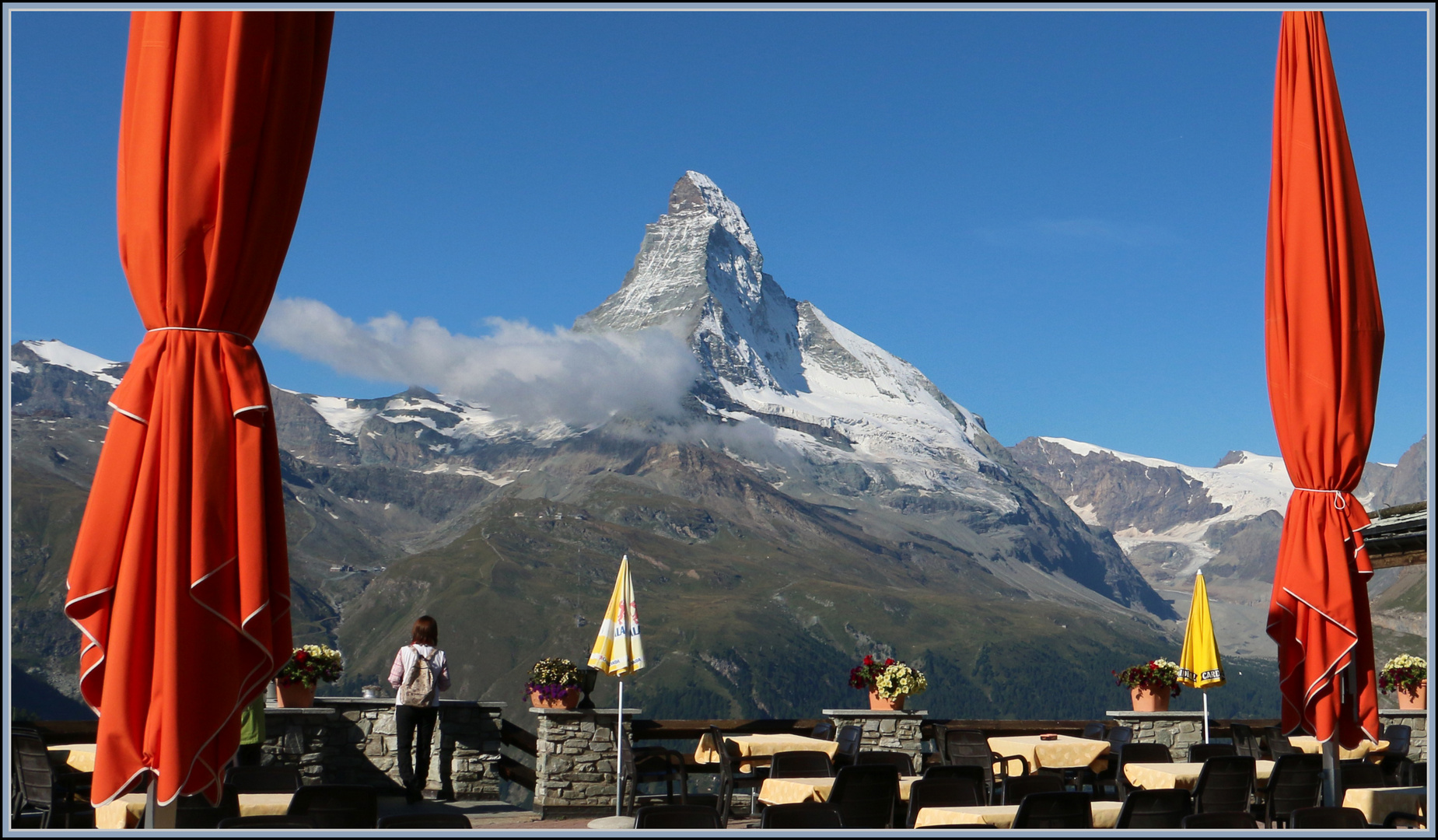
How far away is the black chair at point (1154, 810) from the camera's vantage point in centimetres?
572

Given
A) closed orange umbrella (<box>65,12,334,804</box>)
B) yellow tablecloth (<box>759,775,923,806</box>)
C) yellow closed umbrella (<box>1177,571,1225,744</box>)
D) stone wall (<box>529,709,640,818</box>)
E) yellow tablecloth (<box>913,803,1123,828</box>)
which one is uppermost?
closed orange umbrella (<box>65,12,334,804</box>)

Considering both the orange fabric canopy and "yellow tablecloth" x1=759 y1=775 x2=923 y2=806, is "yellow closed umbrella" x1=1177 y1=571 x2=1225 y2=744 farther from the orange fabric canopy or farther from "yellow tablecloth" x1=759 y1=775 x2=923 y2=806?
the orange fabric canopy

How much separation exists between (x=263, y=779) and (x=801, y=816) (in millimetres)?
3609

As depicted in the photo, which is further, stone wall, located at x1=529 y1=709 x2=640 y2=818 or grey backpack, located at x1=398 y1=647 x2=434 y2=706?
stone wall, located at x1=529 y1=709 x2=640 y2=818

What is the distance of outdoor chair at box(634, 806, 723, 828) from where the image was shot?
16.1ft

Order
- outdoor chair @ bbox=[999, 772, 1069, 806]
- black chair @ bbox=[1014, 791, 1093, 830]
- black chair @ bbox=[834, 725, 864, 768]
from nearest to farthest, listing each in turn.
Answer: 1. black chair @ bbox=[1014, 791, 1093, 830]
2. outdoor chair @ bbox=[999, 772, 1069, 806]
3. black chair @ bbox=[834, 725, 864, 768]

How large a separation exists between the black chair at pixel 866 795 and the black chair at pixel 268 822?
123 inches

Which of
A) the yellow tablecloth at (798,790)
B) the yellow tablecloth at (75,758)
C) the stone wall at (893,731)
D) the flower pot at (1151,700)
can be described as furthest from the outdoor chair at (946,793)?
the flower pot at (1151,700)

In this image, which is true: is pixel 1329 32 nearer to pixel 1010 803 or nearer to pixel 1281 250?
pixel 1281 250

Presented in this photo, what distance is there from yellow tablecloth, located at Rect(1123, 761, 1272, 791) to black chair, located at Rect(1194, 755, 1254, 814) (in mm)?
381

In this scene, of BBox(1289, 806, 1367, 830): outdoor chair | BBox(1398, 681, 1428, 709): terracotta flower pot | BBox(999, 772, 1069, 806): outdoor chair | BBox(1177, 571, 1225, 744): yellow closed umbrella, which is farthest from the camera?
BBox(1398, 681, 1428, 709): terracotta flower pot

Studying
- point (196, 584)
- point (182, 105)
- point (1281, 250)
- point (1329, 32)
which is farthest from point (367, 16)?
point (1329, 32)

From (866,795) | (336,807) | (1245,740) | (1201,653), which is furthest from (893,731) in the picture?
(336,807)

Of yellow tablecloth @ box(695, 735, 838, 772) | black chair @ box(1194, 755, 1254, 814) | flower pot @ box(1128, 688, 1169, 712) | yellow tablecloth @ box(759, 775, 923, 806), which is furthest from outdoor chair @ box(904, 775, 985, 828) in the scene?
flower pot @ box(1128, 688, 1169, 712)
